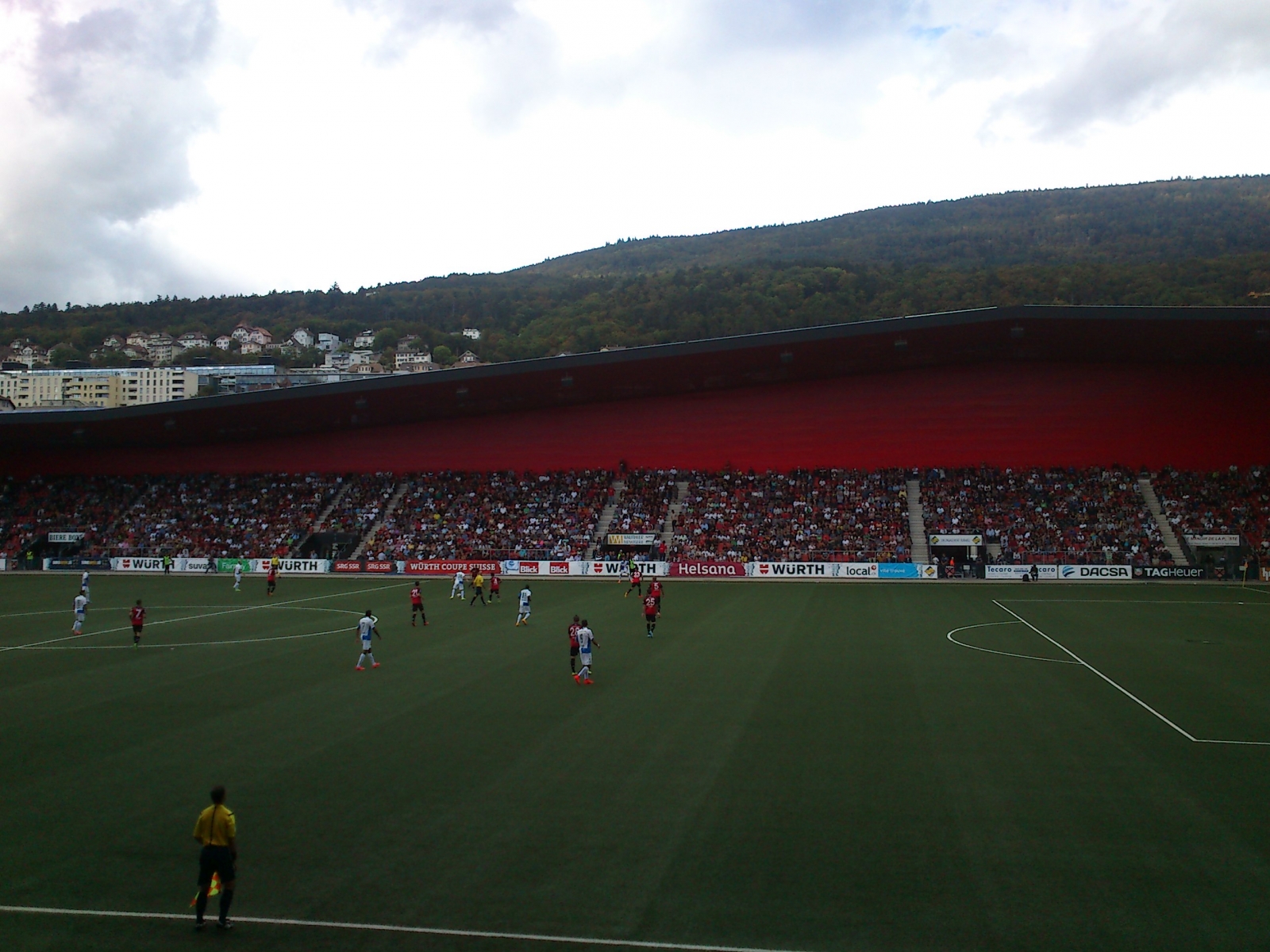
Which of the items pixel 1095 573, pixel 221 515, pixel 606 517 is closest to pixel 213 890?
pixel 606 517

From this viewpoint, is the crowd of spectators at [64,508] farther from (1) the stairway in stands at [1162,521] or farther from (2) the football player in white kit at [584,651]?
(1) the stairway in stands at [1162,521]

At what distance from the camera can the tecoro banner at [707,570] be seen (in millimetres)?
44125

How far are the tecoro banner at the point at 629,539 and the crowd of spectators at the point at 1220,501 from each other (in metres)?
27.2

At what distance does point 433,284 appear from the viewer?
150 m

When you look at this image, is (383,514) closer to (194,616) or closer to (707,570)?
(707,570)

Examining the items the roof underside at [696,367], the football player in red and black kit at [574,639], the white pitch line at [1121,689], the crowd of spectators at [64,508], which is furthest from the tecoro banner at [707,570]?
the crowd of spectators at [64,508]

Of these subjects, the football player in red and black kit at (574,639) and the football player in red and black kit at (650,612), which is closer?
the football player in red and black kit at (574,639)

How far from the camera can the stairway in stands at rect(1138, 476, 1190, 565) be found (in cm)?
4197

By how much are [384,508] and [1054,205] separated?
109 meters

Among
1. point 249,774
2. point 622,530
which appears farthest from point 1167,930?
point 622,530

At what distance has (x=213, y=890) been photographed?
793cm

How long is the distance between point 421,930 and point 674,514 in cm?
4257

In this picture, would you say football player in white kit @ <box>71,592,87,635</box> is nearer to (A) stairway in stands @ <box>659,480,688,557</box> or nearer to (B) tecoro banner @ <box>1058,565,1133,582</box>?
(A) stairway in stands @ <box>659,480,688,557</box>

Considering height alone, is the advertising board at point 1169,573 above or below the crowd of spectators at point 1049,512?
below
